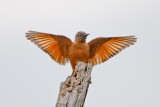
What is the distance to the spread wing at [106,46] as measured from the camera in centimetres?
1184

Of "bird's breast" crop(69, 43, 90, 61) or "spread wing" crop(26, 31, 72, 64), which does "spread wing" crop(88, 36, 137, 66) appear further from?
"spread wing" crop(26, 31, 72, 64)

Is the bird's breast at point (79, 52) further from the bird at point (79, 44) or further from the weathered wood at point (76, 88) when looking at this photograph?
the weathered wood at point (76, 88)

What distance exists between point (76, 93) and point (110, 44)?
166 inches

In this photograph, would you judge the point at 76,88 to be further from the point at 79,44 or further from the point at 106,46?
the point at 106,46

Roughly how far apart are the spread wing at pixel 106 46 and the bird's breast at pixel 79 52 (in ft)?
1.44

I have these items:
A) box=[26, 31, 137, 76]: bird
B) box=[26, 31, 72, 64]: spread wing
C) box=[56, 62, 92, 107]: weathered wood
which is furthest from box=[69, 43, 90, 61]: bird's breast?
box=[56, 62, 92, 107]: weathered wood

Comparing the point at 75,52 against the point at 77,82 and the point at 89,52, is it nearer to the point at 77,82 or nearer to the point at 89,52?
the point at 89,52

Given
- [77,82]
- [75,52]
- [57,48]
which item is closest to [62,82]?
[77,82]

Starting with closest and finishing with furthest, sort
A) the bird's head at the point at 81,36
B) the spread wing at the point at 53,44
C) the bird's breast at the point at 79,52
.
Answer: the bird's breast at the point at 79,52, the bird's head at the point at 81,36, the spread wing at the point at 53,44

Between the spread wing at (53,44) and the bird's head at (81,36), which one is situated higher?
the bird's head at (81,36)

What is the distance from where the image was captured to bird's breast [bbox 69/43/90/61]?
36.9 ft

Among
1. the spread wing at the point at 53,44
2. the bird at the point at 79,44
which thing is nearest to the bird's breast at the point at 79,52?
the bird at the point at 79,44

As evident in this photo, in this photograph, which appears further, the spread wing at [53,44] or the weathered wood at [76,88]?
the spread wing at [53,44]

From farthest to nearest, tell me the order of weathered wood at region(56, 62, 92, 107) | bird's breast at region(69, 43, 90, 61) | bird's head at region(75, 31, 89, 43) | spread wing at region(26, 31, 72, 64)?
spread wing at region(26, 31, 72, 64) → bird's head at region(75, 31, 89, 43) → bird's breast at region(69, 43, 90, 61) → weathered wood at region(56, 62, 92, 107)
